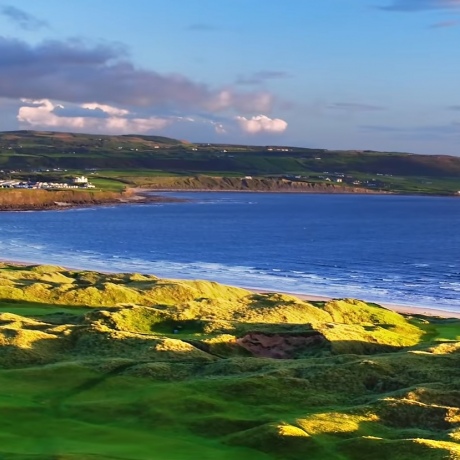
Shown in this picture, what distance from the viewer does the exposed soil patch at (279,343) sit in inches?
1746

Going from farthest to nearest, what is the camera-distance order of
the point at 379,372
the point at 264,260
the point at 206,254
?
1. the point at 206,254
2. the point at 264,260
3. the point at 379,372

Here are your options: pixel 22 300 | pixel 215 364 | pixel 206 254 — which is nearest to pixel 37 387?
pixel 215 364

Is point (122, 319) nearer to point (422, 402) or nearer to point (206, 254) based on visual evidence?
point (422, 402)

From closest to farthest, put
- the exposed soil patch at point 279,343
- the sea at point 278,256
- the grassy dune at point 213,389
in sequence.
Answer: the grassy dune at point 213,389 → the exposed soil patch at point 279,343 → the sea at point 278,256

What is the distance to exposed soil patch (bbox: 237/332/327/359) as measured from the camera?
44.3 m

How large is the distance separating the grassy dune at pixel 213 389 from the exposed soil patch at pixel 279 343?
9 centimetres

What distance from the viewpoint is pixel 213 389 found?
106ft

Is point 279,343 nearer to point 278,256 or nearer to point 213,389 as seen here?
point 213,389

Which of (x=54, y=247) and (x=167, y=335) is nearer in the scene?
(x=167, y=335)

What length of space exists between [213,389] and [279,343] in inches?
534

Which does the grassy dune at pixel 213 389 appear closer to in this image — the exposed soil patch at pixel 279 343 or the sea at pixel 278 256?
the exposed soil patch at pixel 279 343

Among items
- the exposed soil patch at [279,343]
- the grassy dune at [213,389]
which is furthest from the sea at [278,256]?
the grassy dune at [213,389]

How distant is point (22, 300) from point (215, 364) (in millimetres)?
29192

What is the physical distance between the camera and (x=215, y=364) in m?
36.6
